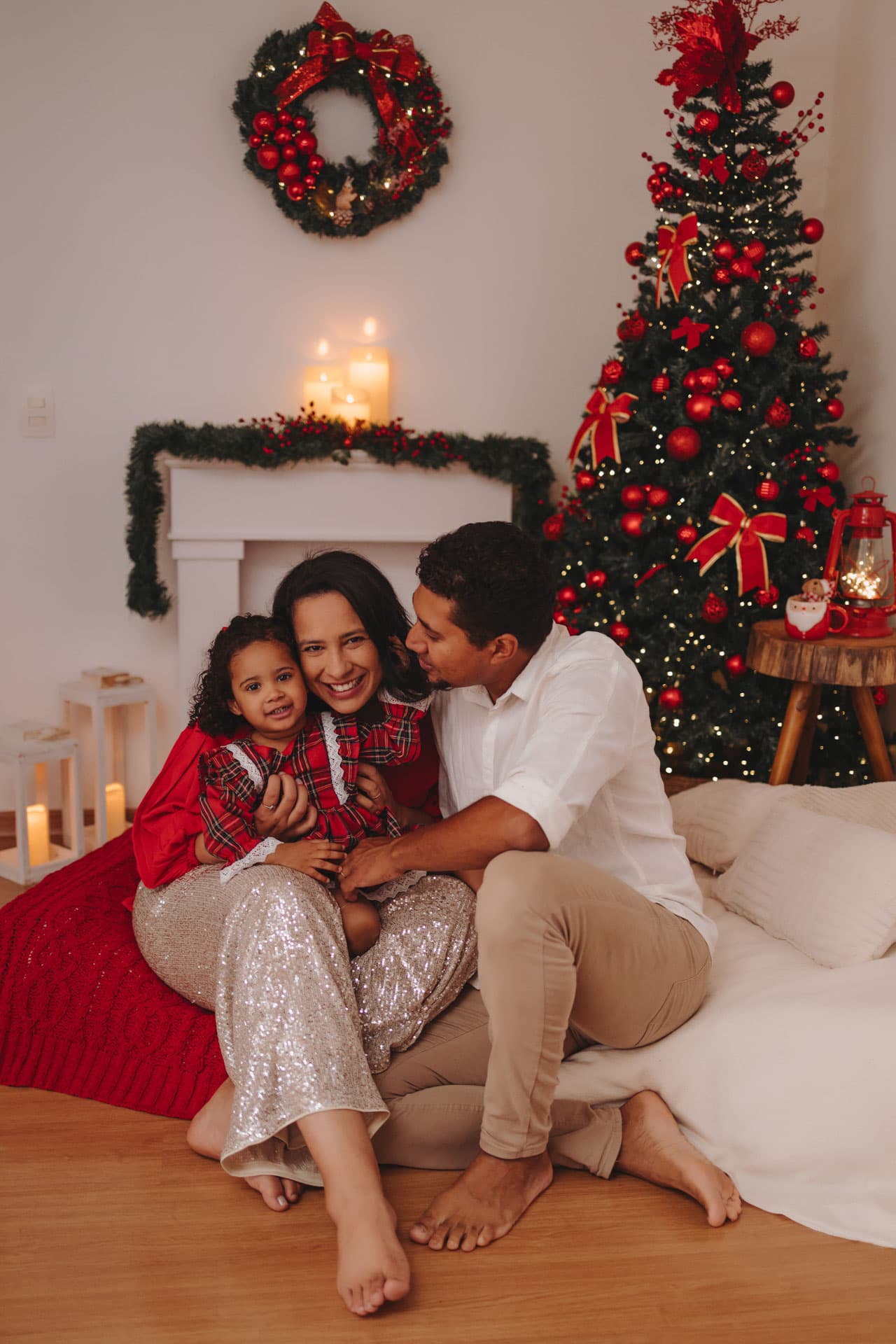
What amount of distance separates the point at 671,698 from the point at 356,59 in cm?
213

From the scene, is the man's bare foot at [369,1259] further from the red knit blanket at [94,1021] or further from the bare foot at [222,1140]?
the red knit blanket at [94,1021]

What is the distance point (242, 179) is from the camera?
10.5 ft

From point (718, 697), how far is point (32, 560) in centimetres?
215

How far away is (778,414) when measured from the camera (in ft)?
8.63

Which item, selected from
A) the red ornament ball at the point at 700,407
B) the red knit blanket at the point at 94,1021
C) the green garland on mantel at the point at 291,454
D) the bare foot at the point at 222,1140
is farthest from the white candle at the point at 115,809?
the red ornament ball at the point at 700,407

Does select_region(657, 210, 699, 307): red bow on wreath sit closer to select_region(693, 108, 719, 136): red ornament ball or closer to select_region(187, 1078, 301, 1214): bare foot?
select_region(693, 108, 719, 136): red ornament ball

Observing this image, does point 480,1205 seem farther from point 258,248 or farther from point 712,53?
point 258,248

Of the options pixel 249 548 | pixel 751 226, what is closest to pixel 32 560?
pixel 249 548

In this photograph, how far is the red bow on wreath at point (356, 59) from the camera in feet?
10.1

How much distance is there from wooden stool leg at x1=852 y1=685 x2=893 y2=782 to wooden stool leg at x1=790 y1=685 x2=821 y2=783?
100 millimetres

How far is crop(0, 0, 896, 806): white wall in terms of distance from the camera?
3105 millimetres

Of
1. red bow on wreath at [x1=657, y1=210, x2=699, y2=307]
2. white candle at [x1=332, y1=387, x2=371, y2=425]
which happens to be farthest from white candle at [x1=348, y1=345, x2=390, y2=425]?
red bow on wreath at [x1=657, y1=210, x2=699, y2=307]

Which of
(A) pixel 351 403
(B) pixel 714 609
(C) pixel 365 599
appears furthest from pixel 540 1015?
(A) pixel 351 403

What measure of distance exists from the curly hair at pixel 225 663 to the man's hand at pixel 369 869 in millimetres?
369
